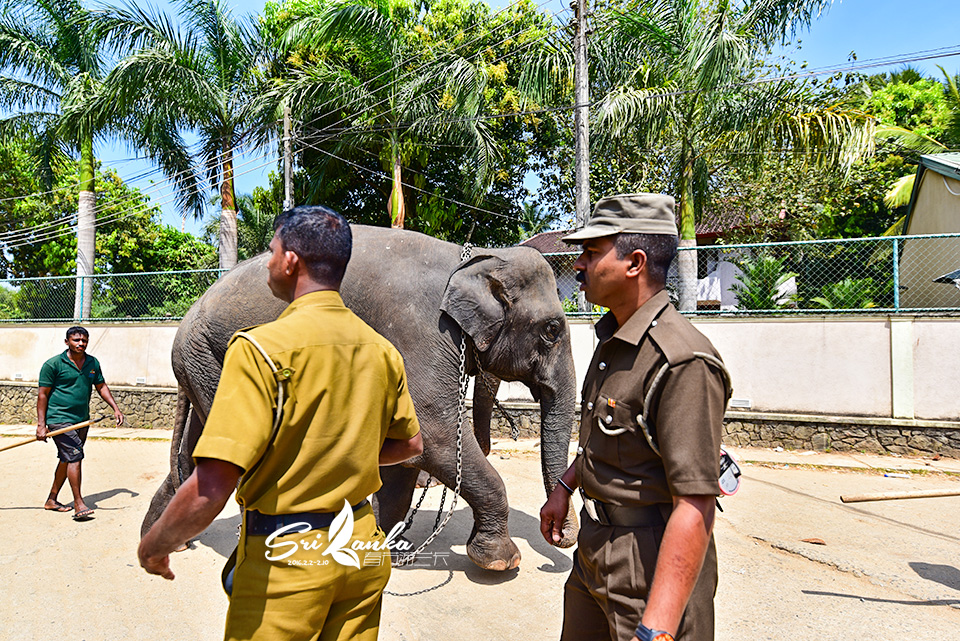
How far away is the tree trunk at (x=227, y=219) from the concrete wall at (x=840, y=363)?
9.04 meters

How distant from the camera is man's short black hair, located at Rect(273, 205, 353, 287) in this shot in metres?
1.91

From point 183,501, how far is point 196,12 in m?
16.0

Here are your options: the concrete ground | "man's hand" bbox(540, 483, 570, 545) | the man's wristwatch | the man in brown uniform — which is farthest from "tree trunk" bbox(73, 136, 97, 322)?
the man's wristwatch

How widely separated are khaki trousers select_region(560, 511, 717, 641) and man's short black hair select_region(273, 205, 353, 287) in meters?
1.08

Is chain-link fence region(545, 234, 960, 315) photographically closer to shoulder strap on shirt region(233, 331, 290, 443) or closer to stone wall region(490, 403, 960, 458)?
stone wall region(490, 403, 960, 458)

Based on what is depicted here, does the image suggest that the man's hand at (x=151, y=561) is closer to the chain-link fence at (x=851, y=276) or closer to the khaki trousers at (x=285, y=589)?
the khaki trousers at (x=285, y=589)

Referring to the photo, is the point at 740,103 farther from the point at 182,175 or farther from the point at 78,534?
the point at 182,175

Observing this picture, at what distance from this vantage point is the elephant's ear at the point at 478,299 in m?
3.97

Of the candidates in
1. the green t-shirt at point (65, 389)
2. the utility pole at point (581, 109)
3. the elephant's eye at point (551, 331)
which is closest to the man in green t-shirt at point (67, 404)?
the green t-shirt at point (65, 389)

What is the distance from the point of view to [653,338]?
170 cm

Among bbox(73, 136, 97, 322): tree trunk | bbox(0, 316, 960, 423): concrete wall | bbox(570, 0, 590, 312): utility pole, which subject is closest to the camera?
bbox(0, 316, 960, 423): concrete wall

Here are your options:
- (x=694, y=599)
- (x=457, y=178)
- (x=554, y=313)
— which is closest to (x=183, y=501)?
(x=694, y=599)

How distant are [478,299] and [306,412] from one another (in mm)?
2362

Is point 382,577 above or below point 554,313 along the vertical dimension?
below
